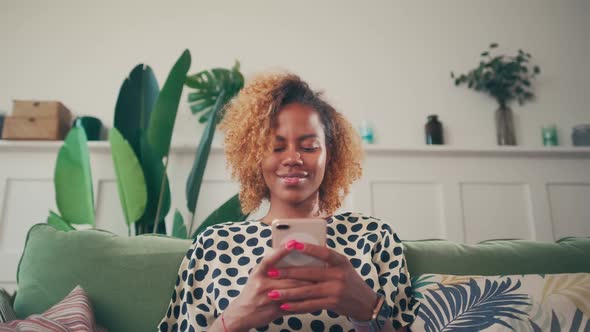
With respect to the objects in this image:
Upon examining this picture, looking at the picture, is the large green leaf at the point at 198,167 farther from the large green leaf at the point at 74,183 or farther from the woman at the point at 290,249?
the woman at the point at 290,249

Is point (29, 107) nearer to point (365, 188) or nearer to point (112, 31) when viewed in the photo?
point (112, 31)

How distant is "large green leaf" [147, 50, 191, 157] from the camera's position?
1.73m

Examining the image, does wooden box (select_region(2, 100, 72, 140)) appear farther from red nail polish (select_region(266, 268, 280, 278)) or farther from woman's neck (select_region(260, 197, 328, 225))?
red nail polish (select_region(266, 268, 280, 278))

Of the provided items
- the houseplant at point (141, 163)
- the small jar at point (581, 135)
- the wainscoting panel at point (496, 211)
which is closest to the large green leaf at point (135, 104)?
the houseplant at point (141, 163)

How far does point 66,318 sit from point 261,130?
0.58 meters

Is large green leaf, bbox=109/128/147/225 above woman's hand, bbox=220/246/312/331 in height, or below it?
above

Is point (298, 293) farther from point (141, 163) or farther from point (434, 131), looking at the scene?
point (434, 131)

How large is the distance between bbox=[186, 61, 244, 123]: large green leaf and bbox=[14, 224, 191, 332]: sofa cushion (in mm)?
1175

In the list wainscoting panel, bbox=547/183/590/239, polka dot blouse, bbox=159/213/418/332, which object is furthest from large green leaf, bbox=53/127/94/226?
wainscoting panel, bbox=547/183/590/239

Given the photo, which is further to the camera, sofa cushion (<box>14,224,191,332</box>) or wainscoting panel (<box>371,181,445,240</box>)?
wainscoting panel (<box>371,181,445,240</box>)

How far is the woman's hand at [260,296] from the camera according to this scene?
68cm

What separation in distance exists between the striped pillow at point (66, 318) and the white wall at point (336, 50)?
1443 mm

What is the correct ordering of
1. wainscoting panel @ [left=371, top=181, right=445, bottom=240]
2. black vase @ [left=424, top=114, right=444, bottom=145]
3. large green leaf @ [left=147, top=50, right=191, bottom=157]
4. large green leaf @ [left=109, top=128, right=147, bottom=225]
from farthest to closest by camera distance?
1. black vase @ [left=424, top=114, right=444, bottom=145]
2. wainscoting panel @ [left=371, top=181, right=445, bottom=240]
3. large green leaf @ [left=147, top=50, right=191, bottom=157]
4. large green leaf @ [left=109, top=128, right=147, bottom=225]

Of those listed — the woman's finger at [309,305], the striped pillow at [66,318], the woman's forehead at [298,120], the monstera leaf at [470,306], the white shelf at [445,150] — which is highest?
the white shelf at [445,150]
